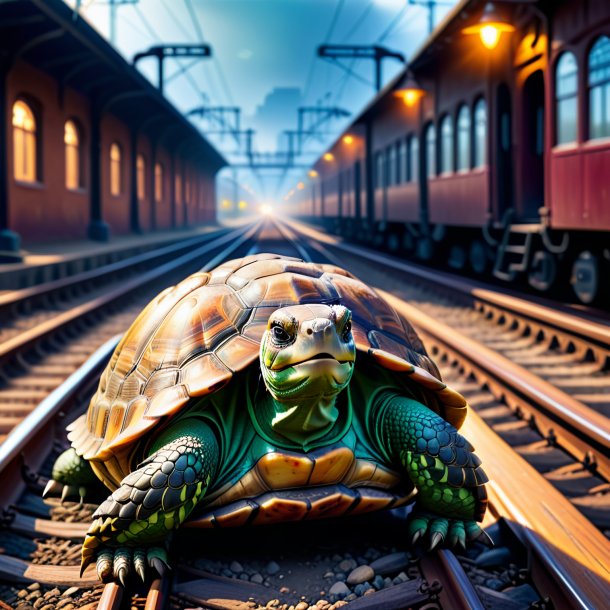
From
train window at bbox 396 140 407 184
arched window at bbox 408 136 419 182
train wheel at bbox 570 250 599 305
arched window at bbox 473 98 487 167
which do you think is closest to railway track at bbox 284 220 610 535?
train wheel at bbox 570 250 599 305

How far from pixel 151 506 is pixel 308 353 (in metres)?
0.75

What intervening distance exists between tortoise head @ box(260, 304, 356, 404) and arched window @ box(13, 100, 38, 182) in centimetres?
1806

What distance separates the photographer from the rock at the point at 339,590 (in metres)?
2.65

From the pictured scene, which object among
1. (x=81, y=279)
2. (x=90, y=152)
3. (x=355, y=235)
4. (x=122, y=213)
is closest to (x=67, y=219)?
(x=90, y=152)

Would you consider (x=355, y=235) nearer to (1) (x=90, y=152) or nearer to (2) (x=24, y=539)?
(1) (x=90, y=152)

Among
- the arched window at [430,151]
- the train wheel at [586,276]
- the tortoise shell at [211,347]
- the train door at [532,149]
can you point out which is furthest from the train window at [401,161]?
the tortoise shell at [211,347]

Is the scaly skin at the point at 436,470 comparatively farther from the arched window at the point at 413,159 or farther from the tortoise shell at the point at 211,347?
the arched window at the point at 413,159

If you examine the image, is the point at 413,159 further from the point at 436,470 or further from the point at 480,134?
the point at 436,470

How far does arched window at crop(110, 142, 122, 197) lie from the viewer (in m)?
28.9

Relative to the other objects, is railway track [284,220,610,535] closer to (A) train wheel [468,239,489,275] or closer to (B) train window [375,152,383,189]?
(A) train wheel [468,239,489,275]

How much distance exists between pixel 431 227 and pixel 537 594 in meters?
16.5

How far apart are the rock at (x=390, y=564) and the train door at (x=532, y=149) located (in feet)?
33.7

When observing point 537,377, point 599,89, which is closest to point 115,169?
point 599,89

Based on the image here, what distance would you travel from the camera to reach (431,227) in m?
18.7
